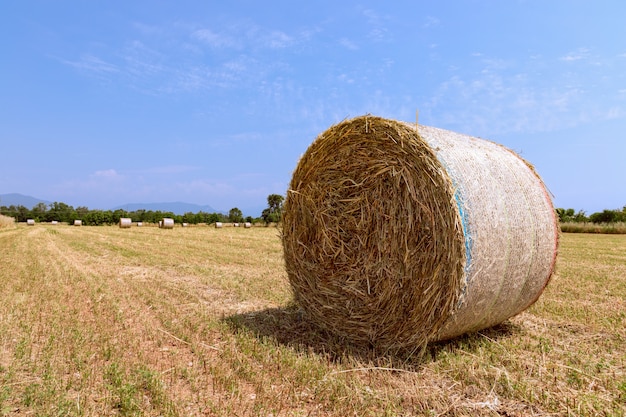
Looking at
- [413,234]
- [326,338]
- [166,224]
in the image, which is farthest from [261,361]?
[166,224]

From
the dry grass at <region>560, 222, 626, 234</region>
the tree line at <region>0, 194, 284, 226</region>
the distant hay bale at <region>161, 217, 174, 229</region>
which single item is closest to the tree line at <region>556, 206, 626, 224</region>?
the dry grass at <region>560, 222, 626, 234</region>

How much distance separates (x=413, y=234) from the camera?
4.28m

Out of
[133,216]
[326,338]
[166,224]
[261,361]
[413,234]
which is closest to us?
[261,361]

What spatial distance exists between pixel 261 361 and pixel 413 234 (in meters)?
1.86

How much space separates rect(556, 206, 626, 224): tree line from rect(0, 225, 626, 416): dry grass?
28649 mm

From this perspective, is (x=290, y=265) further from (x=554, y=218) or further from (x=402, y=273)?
(x=554, y=218)

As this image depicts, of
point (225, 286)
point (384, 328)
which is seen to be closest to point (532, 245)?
point (384, 328)

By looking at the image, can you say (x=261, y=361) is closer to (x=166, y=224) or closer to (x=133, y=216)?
(x=166, y=224)

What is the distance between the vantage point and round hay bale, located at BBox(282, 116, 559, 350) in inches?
158

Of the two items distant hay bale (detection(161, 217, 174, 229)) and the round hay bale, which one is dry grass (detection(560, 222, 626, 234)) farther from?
distant hay bale (detection(161, 217, 174, 229))

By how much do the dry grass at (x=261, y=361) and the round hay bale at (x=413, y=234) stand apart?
370mm

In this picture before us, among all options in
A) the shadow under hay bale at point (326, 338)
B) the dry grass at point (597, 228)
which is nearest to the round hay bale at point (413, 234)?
the shadow under hay bale at point (326, 338)

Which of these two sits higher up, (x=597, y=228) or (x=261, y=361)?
(x=597, y=228)

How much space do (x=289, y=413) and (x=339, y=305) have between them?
1.95m
